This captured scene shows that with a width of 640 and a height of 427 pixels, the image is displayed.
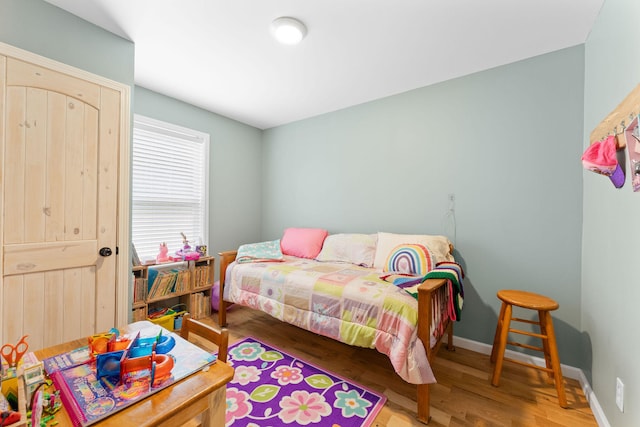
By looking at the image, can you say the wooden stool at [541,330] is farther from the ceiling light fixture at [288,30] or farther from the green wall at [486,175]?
the ceiling light fixture at [288,30]

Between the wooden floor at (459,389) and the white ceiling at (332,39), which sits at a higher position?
the white ceiling at (332,39)

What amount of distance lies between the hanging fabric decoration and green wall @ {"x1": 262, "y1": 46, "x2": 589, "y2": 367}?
2.57 ft

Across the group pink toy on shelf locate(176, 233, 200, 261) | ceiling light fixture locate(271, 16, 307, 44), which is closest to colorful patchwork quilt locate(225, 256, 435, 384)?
pink toy on shelf locate(176, 233, 200, 261)

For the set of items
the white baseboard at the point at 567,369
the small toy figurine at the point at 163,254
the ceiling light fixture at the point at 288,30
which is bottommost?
the white baseboard at the point at 567,369

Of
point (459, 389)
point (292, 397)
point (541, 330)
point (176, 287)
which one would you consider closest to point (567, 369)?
point (541, 330)

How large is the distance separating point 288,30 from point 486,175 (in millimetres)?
1971

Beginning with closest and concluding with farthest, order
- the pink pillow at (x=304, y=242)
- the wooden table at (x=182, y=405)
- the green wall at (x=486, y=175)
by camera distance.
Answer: the wooden table at (x=182, y=405) < the green wall at (x=486, y=175) < the pink pillow at (x=304, y=242)

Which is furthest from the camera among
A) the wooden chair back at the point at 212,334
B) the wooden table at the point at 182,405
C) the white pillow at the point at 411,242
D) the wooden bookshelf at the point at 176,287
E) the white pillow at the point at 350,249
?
the white pillow at the point at 350,249

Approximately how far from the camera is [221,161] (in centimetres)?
349

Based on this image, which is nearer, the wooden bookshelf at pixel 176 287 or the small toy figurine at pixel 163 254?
the wooden bookshelf at pixel 176 287

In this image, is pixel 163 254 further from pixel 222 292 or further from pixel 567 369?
pixel 567 369

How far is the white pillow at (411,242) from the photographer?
2303mm

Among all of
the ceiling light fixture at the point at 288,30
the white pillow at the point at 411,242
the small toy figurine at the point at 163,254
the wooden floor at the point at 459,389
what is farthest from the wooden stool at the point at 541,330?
the small toy figurine at the point at 163,254

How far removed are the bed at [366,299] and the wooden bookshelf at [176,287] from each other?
36cm
